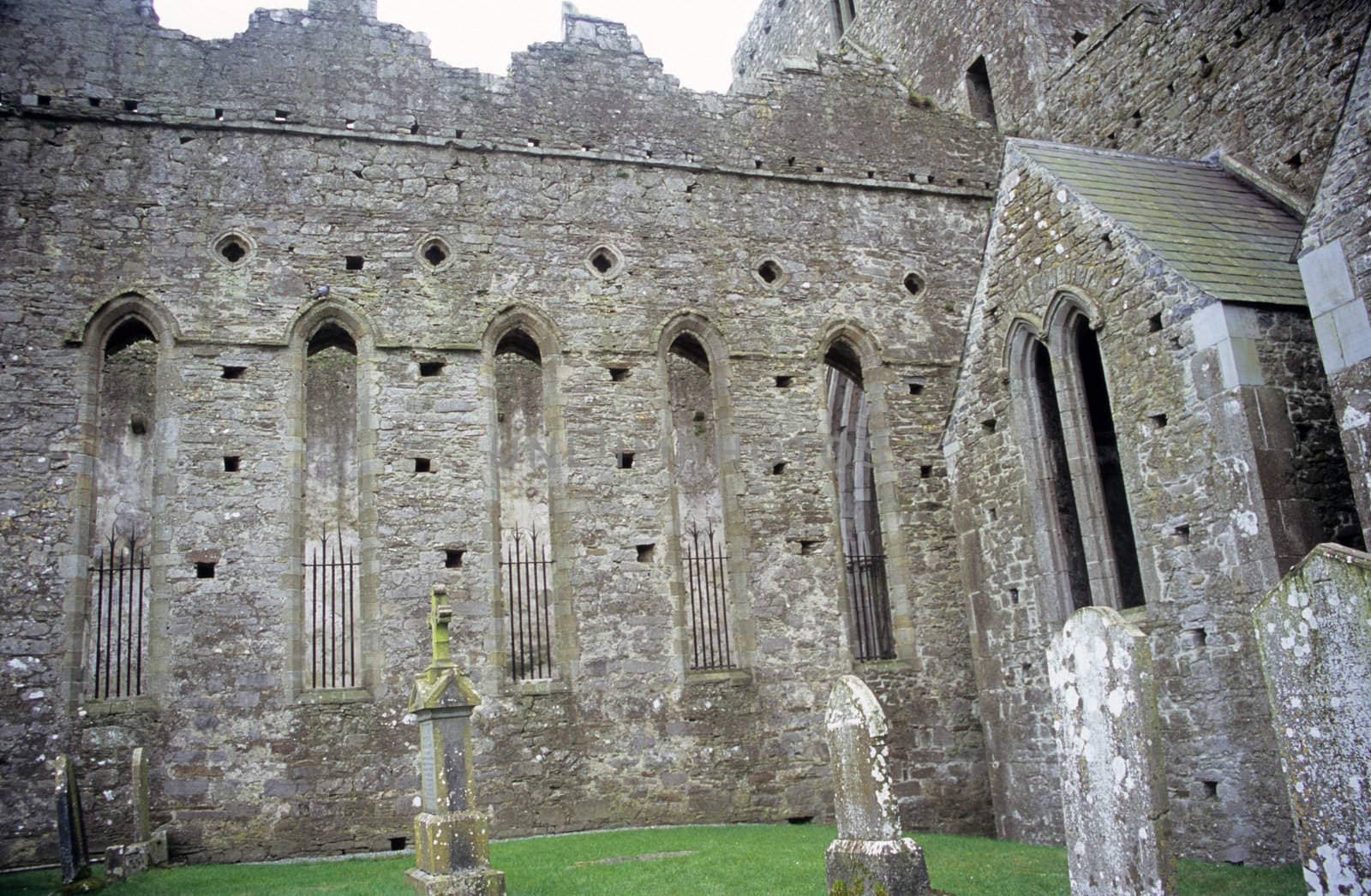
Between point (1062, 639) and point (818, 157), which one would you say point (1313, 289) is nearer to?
point (1062, 639)

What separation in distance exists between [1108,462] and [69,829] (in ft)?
31.9

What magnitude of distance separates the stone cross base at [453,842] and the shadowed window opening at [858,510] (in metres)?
5.89

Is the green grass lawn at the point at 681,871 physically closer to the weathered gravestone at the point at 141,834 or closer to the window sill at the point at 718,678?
the weathered gravestone at the point at 141,834

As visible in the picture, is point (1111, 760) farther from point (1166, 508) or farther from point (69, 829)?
point (69, 829)

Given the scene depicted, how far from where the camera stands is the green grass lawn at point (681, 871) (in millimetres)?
7793

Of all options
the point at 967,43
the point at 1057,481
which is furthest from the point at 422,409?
the point at 967,43

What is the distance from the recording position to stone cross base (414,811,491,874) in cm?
768

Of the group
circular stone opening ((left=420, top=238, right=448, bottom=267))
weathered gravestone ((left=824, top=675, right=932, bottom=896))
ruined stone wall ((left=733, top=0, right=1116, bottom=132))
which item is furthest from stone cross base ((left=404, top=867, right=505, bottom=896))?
ruined stone wall ((left=733, top=0, right=1116, bottom=132))

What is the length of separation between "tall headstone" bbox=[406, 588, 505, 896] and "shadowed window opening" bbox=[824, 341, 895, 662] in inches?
226

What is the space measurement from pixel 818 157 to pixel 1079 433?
17.9ft

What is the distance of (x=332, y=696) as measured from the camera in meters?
11.0

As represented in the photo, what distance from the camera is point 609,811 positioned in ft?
37.3

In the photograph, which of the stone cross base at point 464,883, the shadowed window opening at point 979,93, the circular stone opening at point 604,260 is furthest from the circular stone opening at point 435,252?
the shadowed window opening at point 979,93

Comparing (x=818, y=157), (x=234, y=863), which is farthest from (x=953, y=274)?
(x=234, y=863)
